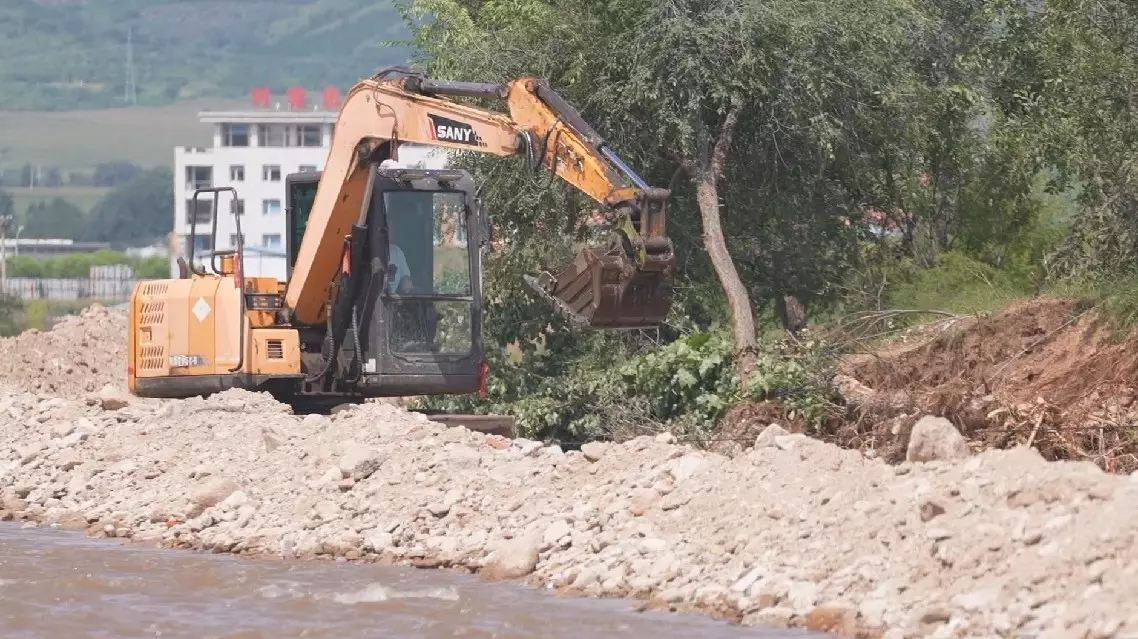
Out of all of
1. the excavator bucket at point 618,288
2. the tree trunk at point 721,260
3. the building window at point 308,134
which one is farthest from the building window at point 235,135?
the excavator bucket at point 618,288

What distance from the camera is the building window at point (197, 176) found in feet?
398

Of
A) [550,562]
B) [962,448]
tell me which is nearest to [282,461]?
[550,562]

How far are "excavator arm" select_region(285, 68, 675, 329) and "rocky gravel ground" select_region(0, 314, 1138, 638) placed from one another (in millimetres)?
1253

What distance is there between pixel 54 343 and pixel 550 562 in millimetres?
21847

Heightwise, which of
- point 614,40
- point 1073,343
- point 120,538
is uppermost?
point 614,40

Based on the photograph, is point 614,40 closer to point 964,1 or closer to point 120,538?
point 964,1

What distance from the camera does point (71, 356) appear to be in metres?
31.4

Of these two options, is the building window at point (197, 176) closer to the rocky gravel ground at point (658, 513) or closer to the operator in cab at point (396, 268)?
the operator in cab at point (396, 268)

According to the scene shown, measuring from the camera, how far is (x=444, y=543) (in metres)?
13.2

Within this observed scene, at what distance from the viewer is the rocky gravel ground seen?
9.95 metres

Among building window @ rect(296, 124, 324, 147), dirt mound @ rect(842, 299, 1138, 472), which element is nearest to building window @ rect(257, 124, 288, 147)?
building window @ rect(296, 124, 324, 147)

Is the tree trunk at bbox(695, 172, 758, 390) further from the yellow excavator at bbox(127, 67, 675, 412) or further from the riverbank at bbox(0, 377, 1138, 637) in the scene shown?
the riverbank at bbox(0, 377, 1138, 637)

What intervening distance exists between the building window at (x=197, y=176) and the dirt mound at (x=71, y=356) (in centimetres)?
8716

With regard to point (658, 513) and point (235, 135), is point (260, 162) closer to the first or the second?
point (235, 135)
